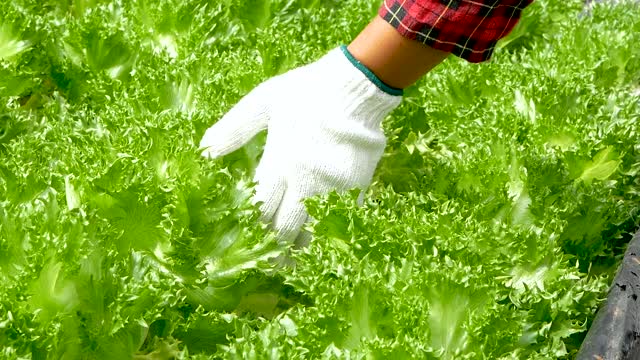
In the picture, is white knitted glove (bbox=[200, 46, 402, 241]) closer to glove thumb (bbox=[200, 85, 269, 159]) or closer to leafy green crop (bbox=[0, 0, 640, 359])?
glove thumb (bbox=[200, 85, 269, 159])

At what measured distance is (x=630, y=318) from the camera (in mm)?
2203

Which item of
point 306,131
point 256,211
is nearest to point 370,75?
→ point 306,131

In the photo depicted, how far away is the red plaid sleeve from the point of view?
2244 mm

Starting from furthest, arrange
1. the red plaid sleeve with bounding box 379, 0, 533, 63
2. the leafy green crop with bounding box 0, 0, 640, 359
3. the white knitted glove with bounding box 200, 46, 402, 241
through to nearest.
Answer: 1. the white knitted glove with bounding box 200, 46, 402, 241
2. the red plaid sleeve with bounding box 379, 0, 533, 63
3. the leafy green crop with bounding box 0, 0, 640, 359

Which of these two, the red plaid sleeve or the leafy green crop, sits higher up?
the red plaid sleeve

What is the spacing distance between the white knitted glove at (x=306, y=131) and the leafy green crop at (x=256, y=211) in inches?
4.5

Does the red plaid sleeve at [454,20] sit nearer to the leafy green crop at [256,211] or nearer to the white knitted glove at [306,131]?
the white knitted glove at [306,131]

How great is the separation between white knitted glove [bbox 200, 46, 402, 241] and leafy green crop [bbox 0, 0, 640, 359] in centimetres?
12

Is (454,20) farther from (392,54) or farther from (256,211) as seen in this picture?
(256,211)

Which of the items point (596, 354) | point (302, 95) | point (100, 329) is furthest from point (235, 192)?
point (596, 354)

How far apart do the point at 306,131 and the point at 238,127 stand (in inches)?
7.0

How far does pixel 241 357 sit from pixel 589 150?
4.71 ft

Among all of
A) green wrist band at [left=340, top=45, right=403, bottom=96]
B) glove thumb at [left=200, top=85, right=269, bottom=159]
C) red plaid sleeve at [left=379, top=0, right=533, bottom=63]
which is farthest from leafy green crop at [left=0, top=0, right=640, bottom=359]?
red plaid sleeve at [left=379, top=0, right=533, bottom=63]

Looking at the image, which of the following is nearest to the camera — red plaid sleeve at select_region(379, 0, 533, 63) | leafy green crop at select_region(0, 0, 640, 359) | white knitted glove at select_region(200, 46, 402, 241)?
leafy green crop at select_region(0, 0, 640, 359)
